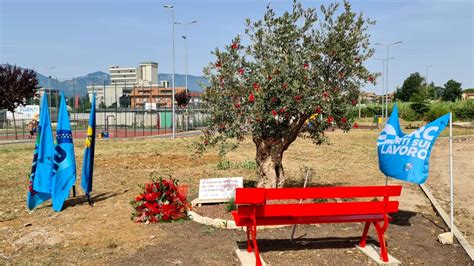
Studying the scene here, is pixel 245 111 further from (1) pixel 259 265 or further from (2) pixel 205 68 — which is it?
(1) pixel 259 265

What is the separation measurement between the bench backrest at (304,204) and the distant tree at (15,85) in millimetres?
45043

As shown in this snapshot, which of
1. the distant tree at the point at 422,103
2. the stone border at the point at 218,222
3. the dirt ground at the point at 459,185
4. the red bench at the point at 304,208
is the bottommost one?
the dirt ground at the point at 459,185

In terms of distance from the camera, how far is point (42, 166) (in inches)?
363

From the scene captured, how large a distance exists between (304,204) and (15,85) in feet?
158

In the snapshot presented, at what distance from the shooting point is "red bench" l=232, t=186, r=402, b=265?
5523 mm

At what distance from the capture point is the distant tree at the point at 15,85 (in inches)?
1820

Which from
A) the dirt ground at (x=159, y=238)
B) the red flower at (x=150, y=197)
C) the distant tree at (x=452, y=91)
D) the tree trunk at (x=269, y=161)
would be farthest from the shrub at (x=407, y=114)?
the red flower at (x=150, y=197)

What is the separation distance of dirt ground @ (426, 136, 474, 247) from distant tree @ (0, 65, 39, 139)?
40482mm

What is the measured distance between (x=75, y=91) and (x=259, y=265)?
4990 centimetres

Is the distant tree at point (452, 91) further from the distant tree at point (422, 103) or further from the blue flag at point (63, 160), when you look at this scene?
the blue flag at point (63, 160)

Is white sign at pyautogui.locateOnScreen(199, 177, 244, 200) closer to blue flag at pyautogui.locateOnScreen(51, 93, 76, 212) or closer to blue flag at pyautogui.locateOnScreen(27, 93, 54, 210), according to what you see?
blue flag at pyautogui.locateOnScreen(51, 93, 76, 212)

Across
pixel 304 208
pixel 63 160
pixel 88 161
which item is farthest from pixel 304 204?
pixel 63 160

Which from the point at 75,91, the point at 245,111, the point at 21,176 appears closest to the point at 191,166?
the point at 21,176

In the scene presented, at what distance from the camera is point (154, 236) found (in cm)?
707
